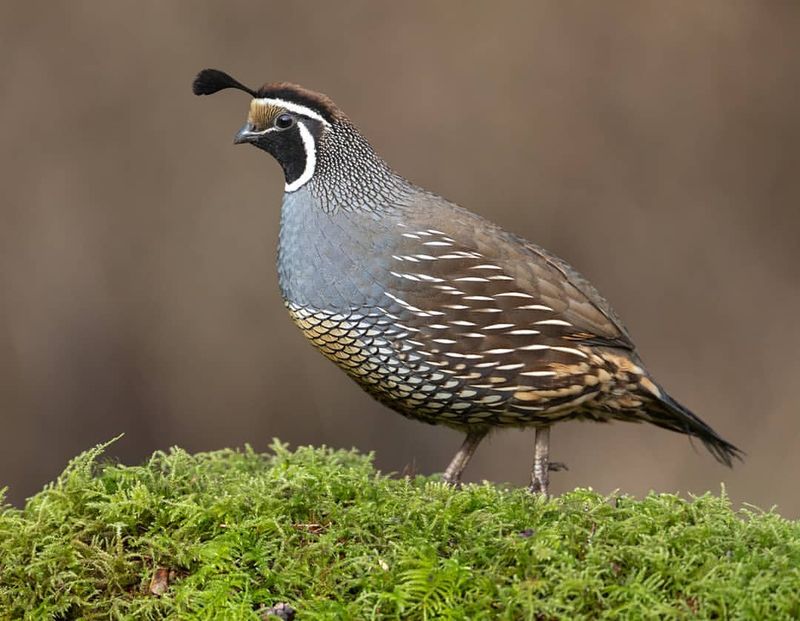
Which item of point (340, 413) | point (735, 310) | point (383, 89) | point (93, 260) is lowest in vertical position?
point (340, 413)

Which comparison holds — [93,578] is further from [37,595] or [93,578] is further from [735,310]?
[735,310]

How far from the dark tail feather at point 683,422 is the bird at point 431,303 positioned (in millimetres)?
12

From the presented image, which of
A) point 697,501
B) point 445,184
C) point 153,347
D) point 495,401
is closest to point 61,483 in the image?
point 495,401

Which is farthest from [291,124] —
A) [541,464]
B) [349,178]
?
[541,464]

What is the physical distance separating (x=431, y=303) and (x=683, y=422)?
3.44 feet

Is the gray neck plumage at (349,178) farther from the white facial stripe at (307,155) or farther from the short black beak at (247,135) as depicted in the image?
the short black beak at (247,135)

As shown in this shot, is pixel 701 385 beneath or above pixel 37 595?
above

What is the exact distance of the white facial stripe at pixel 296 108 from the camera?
3830mm

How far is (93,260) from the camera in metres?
6.62

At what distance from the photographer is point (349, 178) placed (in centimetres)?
384

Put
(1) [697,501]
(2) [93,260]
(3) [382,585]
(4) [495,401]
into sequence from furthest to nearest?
(2) [93,260], (4) [495,401], (1) [697,501], (3) [382,585]

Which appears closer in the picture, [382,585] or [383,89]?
[382,585]

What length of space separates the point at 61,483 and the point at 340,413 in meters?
3.89

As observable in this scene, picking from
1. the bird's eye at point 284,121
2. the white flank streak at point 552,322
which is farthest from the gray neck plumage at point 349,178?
the white flank streak at point 552,322
